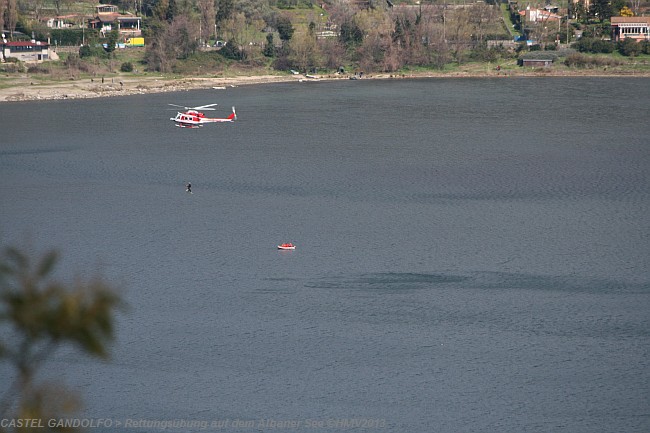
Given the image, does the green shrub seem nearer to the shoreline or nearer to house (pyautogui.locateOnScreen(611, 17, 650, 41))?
the shoreline

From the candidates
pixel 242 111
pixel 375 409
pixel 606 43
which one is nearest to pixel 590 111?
pixel 242 111

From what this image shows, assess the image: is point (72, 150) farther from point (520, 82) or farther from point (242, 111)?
point (520, 82)

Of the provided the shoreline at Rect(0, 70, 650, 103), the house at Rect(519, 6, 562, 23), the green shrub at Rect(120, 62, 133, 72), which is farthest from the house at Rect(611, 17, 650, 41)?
the green shrub at Rect(120, 62, 133, 72)

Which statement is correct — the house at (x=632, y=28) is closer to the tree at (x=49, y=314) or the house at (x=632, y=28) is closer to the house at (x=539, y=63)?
the house at (x=539, y=63)

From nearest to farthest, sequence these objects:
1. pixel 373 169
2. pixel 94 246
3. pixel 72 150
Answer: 1. pixel 94 246
2. pixel 373 169
3. pixel 72 150

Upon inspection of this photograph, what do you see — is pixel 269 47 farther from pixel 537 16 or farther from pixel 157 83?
pixel 537 16

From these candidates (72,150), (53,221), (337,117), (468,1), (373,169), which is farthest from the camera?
(468,1)
